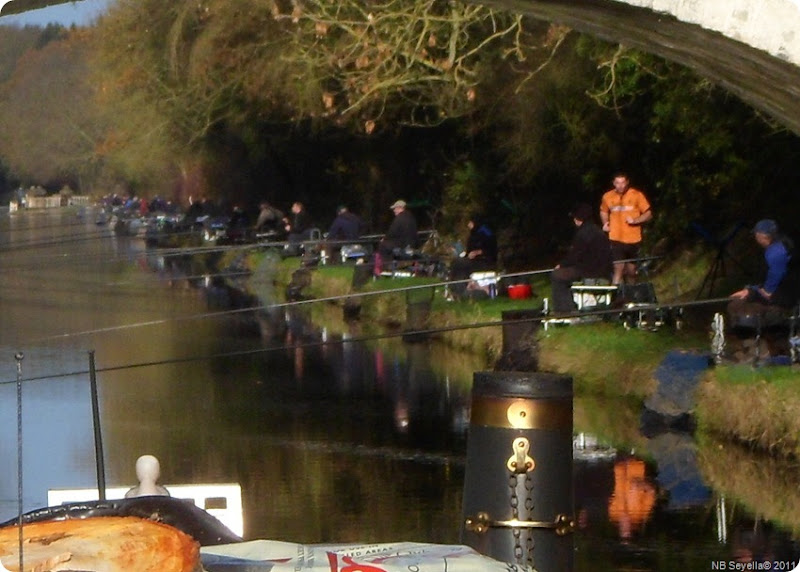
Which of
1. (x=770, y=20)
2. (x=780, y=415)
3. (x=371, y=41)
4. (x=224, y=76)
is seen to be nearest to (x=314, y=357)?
(x=371, y=41)

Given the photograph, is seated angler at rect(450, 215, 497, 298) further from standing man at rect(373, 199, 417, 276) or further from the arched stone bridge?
the arched stone bridge

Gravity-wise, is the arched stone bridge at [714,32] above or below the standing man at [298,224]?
below

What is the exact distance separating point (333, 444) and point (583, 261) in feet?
14.0

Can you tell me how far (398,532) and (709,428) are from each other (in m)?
4.32

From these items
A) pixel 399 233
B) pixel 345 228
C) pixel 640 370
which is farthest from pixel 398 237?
pixel 640 370

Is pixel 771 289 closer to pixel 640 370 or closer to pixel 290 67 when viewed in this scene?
pixel 640 370

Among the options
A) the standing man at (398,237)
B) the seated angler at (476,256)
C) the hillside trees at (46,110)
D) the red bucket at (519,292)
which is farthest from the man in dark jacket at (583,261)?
the hillside trees at (46,110)

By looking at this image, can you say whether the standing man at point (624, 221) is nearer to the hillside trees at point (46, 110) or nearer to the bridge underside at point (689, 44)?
the bridge underside at point (689, 44)

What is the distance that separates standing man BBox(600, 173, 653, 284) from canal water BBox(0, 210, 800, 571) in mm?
2132

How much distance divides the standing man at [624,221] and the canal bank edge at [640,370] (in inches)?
62.8

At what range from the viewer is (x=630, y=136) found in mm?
22875

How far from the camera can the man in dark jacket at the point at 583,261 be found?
18547 millimetres

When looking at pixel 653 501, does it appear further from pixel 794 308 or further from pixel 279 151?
pixel 279 151

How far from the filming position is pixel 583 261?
1867cm
